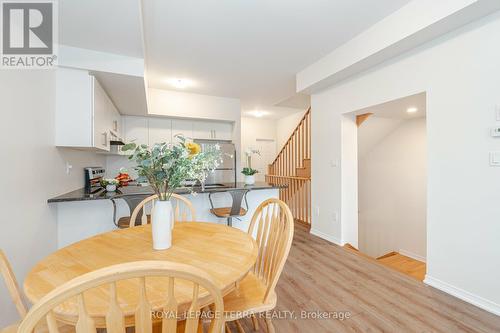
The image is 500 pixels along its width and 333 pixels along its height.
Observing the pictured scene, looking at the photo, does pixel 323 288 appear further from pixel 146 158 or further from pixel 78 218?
pixel 78 218

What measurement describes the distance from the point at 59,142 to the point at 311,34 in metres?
2.86

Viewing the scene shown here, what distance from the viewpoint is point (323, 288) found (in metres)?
2.12

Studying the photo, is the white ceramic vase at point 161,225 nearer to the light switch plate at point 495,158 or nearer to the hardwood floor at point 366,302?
the hardwood floor at point 366,302

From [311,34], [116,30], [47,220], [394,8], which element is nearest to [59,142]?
[47,220]

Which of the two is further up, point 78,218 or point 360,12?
point 360,12

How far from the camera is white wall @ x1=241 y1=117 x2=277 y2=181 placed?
21.7 ft

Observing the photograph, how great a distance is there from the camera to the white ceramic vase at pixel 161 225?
47.2 inches

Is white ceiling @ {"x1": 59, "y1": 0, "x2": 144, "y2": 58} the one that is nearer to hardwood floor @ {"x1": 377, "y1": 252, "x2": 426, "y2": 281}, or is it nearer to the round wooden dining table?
the round wooden dining table

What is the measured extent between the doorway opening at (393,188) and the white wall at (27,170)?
4267 mm

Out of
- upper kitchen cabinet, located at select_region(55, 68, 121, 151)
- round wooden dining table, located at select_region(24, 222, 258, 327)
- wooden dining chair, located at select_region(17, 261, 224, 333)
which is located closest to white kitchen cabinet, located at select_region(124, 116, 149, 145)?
upper kitchen cabinet, located at select_region(55, 68, 121, 151)

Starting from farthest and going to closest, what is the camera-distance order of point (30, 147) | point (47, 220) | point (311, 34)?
point (311, 34) < point (47, 220) < point (30, 147)

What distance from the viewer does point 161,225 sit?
121 cm

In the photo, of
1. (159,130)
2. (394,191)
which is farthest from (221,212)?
(394,191)

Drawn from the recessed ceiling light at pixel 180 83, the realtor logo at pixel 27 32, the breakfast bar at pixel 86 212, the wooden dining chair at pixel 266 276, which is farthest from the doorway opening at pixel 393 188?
the realtor logo at pixel 27 32
